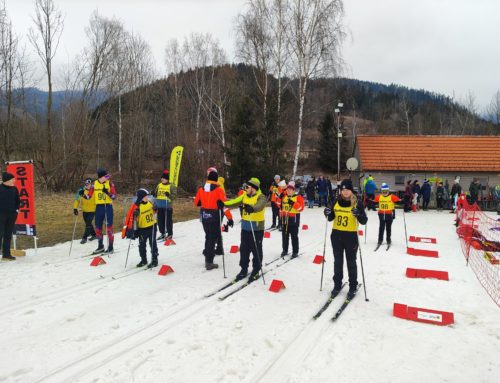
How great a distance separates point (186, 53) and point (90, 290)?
29721 mm

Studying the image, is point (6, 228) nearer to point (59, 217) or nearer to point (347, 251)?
point (59, 217)

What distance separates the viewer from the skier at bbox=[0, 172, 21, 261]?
7671mm

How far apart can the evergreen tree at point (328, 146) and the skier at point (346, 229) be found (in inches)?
1526

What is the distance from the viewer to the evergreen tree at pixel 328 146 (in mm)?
43594

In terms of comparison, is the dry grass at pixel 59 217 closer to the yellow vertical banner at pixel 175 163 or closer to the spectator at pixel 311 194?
the yellow vertical banner at pixel 175 163

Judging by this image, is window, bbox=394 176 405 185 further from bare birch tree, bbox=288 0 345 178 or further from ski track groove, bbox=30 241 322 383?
ski track groove, bbox=30 241 322 383

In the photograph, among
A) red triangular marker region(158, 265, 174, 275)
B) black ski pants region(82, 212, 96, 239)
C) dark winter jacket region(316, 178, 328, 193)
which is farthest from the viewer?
dark winter jacket region(316, 178, 328, 193)

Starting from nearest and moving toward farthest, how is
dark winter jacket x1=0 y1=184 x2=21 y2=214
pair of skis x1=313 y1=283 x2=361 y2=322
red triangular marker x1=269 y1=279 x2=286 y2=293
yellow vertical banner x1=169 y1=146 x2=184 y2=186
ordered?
1. pair of skis x1=313 y1=283 x2=361 y2=322
2. red triangular marker x1=269 y1=279 x2=286 y2=293
3. dark winter jacket x1=0 y1=184 x2=21 y2=214
4. yellow vertical banner x1=169 y1=146 x2=184 y2=186

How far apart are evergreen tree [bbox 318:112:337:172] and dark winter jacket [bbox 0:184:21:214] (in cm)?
3911

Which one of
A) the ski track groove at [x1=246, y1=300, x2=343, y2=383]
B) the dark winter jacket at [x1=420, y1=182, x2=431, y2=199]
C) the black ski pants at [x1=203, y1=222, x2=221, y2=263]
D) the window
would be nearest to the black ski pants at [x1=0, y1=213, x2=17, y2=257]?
the black ski pants at [x1=203, y1=222, x2=221, y2=263]

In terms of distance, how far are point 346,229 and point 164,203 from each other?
6.02m

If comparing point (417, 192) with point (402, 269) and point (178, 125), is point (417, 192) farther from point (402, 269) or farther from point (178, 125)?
point (178, 125)

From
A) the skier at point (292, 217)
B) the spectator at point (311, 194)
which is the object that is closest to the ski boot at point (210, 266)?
the skier at point (292, 217)

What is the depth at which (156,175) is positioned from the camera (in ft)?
98.2
